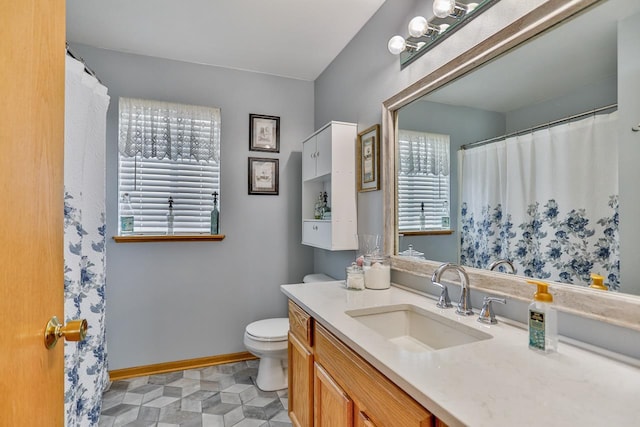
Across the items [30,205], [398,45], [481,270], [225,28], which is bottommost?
[481,270]

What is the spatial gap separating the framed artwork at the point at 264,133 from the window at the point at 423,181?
1360 mm

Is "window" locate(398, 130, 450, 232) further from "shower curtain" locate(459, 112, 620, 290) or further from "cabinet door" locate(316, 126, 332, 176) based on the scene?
"cabinet door" locate(316, 126, 332, 176)

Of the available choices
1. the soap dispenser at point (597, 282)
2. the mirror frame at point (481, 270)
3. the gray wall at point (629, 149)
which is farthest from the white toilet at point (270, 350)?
the gray wall at point (629, 149)

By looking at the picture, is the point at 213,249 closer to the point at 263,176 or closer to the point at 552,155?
the point at 263,176

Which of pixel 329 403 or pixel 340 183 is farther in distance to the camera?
pixel 340 183

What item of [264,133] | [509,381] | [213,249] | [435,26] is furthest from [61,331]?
[264,133]

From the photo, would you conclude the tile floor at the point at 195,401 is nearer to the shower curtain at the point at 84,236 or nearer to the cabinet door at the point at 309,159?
the shower curtain at the point at 84,236

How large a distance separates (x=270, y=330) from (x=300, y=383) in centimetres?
75

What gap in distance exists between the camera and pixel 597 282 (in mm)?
958

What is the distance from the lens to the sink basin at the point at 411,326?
1.27 metres

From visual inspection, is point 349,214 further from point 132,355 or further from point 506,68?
point 132,355

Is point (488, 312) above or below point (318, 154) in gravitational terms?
below

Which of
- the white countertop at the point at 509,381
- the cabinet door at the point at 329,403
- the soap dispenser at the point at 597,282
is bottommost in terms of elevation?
the cabinet door at the point at 329,403

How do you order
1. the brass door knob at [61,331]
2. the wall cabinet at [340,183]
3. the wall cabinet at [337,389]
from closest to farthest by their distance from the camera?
1. the brass door knob at [61,331]
2. the wall cabinet at [337,389]
3. the wall cabinet at [340,183]
